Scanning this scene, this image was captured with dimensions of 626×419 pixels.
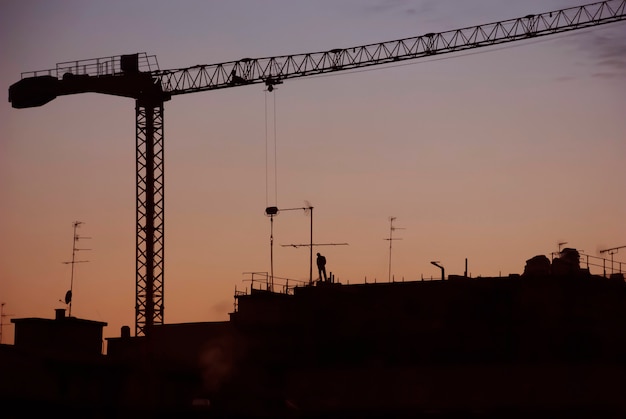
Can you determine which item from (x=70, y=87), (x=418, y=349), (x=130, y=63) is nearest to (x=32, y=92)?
(x=70, y=87)

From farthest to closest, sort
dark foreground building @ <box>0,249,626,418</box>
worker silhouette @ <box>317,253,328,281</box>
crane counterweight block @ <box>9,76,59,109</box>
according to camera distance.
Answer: crane counterweight block @ <box>9,76,59,109</box>, worker silhouette @ <box>317,253,328,281</box>, dark foreground building @ <box>0,249,626,418</box>

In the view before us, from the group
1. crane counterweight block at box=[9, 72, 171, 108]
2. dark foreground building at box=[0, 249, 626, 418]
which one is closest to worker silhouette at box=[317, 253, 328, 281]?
dark foreground building at box=[0, 249, 626, 418]

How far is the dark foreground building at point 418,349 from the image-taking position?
72125 millimetres

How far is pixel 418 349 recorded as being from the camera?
7850 centimetres

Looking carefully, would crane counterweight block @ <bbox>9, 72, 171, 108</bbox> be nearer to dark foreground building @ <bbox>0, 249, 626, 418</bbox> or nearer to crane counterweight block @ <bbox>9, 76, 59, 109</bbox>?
crane counterweight block @ <bbox>9, 76, 59, 109</bbox>

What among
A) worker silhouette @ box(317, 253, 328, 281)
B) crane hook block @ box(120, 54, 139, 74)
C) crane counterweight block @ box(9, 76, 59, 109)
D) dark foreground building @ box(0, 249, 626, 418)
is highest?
crane hook block @ box(120, 54, 139, 74)

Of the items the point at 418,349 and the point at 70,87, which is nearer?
the point at 418,349

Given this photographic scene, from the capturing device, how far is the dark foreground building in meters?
72.1

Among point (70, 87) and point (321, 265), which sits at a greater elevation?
Result: point (70, 87)

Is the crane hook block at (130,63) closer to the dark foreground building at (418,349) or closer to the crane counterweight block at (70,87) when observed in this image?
the crane counterweight block at (70,87)

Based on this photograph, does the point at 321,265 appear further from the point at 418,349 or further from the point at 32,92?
the point at 32,92

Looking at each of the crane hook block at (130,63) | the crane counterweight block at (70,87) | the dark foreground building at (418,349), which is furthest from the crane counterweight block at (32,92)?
the dark foreground building at (418,349)

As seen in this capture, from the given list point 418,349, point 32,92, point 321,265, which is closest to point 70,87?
point 32,92

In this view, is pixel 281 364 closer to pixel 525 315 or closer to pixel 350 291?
pixel 350 291
